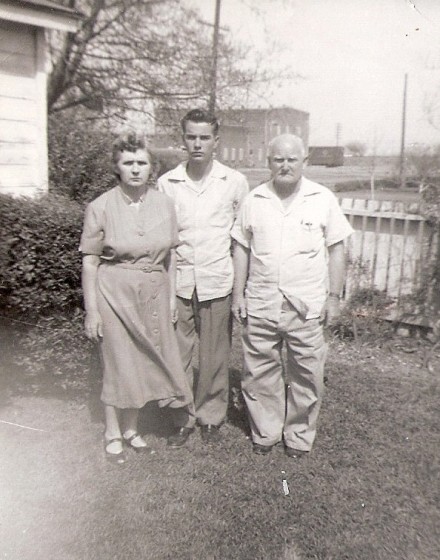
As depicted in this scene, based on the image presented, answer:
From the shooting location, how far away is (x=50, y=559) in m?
2.77

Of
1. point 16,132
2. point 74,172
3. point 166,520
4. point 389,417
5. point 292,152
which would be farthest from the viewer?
point 74,172

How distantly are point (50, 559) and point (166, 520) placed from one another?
2.02 ft

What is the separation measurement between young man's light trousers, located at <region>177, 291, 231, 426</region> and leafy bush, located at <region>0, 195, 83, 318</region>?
891 millimetres

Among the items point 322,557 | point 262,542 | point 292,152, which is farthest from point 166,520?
point 292,152

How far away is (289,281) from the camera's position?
11.3 ft

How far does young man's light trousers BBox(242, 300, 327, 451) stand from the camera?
139 inches

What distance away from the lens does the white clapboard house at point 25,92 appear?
511cm

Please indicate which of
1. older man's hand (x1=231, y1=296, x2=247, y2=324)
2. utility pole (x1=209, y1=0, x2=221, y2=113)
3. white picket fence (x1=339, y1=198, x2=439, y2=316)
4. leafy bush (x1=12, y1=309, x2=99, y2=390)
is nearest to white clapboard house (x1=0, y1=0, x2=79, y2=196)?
leafy bush (x1=12, y1=309, x2=99, y2=390)

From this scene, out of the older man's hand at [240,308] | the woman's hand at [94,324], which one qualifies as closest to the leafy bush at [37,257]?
the woman's hand at [94,324]

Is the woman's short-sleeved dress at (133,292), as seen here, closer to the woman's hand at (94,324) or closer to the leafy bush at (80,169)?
the woman's hand at (94,324)

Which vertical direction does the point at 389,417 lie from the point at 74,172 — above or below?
below

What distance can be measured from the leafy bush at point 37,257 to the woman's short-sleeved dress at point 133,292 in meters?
0.71

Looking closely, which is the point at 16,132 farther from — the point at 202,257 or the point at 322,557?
the point at 322,557

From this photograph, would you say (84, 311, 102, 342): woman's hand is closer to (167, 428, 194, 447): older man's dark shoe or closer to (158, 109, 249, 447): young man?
(158, 109, 249, 447): young man
